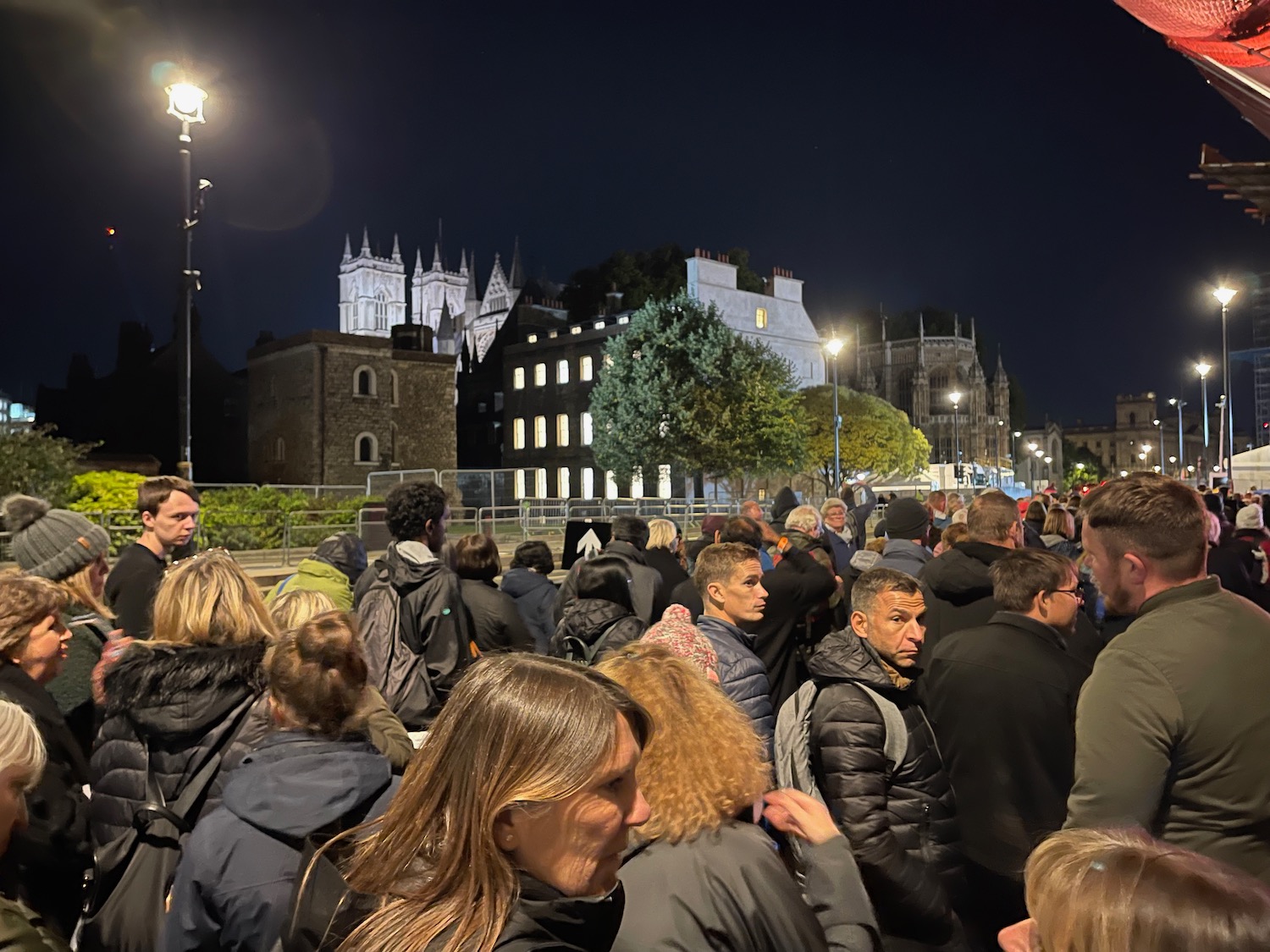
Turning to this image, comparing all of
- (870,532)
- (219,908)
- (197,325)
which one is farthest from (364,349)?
(219,908)

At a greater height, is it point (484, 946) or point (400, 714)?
point (484, 946)

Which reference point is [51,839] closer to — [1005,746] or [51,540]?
[51,540]

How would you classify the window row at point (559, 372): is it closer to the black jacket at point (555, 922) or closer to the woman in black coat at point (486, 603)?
the woman in black coat at point (486, 603)

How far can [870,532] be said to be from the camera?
1073 inches

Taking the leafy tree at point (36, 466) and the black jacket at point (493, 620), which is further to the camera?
the leafy tree at point (36, 466)

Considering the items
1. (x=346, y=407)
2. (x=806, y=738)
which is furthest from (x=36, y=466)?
(x=346, y=407)

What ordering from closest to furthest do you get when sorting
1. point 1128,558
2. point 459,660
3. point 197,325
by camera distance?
point 1128,558
point 459,660
point 197,325

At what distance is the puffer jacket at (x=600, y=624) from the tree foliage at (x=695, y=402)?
1353 inches

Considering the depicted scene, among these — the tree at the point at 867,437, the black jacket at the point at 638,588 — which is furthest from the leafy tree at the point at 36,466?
the tree at the point at 867,437

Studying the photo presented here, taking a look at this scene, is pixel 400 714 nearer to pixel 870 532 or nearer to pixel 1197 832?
pixel 1197 832

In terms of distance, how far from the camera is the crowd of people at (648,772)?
1509 mm

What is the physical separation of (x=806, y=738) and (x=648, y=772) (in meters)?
1.31

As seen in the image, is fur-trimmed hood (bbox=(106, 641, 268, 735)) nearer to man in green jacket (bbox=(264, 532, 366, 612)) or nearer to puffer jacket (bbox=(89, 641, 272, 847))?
puffer jacket (bbox=(89, 641, 272, 847))

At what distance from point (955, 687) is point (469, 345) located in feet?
389
